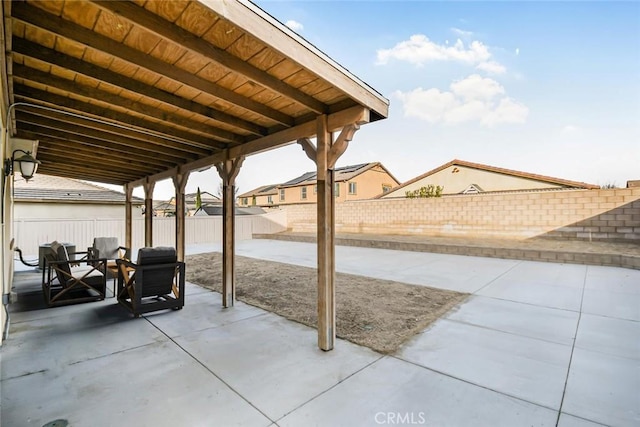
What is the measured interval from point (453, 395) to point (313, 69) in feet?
8.85

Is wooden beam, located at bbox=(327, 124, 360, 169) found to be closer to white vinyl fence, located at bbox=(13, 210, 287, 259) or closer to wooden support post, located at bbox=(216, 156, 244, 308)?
wooden support post, located at bbox=(216, 156, 244, 308)

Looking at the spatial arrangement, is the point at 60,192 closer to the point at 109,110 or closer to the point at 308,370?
the point at 109,110

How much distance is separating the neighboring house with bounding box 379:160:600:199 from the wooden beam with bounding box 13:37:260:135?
15.6 meters

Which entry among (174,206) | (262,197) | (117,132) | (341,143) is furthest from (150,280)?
(262,197)

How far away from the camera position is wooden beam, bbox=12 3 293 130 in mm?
1703

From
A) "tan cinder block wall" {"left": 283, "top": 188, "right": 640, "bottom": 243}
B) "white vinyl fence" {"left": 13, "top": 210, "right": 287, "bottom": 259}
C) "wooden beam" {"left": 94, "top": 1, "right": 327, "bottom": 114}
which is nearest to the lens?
"wooden beam" {"left": 94, "top": 1, "right": 327, "bottom": 114}

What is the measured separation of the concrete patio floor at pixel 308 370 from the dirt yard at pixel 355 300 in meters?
0.23

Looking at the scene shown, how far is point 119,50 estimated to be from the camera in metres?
2.02

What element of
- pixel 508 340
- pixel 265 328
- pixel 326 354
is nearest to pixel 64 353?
pixel 265 328

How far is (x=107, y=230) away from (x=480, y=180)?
18.6 m

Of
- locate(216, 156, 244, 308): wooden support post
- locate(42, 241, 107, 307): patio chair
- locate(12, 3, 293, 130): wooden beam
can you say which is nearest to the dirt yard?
locate(216, 156, 244, 308): wooden support post

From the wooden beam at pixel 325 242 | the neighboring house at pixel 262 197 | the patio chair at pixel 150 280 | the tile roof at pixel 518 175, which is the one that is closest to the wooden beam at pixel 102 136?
the patio chair at pixel 150 280

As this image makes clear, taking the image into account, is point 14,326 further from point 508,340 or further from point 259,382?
point 508,340

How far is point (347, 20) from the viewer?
899cm
